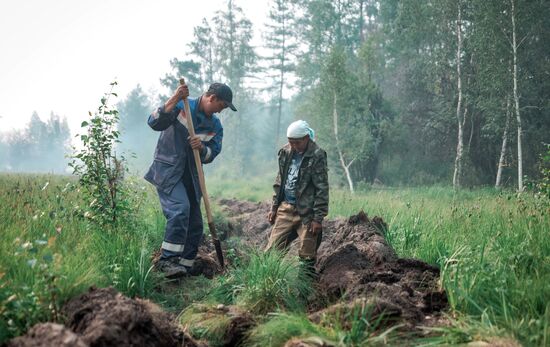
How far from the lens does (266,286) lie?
13.6 feet

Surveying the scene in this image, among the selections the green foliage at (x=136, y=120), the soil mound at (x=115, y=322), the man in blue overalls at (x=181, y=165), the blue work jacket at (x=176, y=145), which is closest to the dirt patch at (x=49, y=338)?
the soil mound at (x=115, y=322)

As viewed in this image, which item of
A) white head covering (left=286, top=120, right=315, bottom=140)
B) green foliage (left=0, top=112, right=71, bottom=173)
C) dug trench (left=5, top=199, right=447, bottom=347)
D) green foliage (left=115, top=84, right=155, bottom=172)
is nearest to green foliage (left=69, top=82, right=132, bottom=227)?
dug trench (left=5, top=199, right=447, bottom=347)

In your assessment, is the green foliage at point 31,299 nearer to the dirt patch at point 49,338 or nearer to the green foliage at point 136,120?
the dirt patch at point 49,338

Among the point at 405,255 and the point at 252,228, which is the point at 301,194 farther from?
the point at 252,228

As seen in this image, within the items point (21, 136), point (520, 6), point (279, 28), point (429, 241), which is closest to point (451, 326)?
point (429, 241)

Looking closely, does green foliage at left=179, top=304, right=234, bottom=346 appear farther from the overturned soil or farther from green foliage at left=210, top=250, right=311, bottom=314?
the overturned soil

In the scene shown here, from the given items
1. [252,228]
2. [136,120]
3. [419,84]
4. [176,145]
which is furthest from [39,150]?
[176,145]

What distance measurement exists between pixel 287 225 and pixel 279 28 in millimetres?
34733

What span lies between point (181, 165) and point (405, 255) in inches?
114

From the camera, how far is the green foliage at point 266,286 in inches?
160

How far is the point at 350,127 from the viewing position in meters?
23.2

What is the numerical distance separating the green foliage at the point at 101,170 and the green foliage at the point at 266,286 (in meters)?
1.52

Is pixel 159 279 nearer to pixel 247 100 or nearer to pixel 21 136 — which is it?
pixel 247 100

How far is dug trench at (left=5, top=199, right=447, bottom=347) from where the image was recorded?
8.42ft
